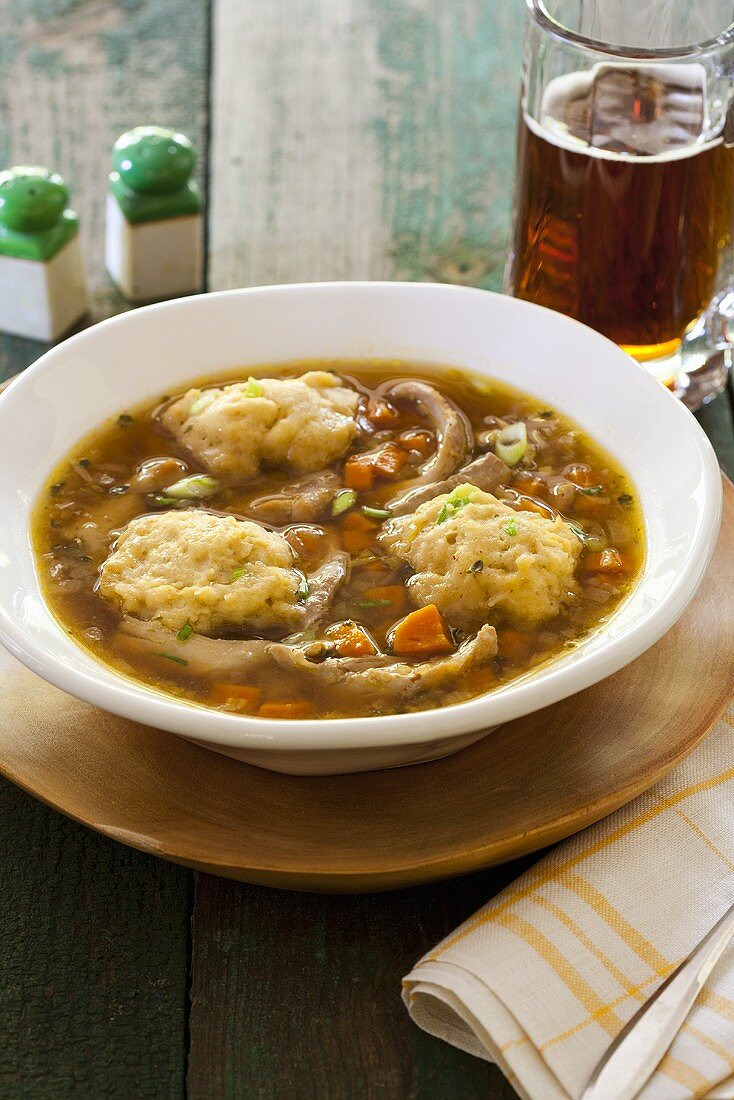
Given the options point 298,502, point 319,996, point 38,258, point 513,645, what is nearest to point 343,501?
point 298,502

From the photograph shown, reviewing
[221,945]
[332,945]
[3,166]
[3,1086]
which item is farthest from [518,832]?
[3,166]

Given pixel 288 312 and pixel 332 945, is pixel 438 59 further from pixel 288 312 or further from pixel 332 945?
pixel 332 945

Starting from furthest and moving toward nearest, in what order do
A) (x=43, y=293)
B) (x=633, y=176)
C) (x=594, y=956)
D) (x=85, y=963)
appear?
(x=43, y=293) < (x=633, y=176) < (x=85, y=963) < (x=594, y=956)

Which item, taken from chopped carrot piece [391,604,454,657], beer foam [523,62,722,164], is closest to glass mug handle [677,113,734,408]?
beer foam [523,62,722,164]

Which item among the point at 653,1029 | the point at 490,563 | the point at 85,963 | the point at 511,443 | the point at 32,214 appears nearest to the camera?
the point at 653,1029

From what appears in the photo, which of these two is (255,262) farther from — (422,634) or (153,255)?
(422,634)

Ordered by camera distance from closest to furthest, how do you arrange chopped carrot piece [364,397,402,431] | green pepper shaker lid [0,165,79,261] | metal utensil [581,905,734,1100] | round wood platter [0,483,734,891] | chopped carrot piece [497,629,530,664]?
metal utensil [581,905,734,1100] < round wood platter [0,483,734,891] < chopped carrot piece [497,629,530,664] < chopped carrot piece [364,397,402,431] < green pepper shaker lid [0,165,79,261]

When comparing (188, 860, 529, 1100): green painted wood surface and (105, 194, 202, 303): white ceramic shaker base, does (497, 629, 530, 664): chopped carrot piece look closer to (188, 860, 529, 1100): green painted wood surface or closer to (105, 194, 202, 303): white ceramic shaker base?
(188, 860, 529, 1100): green painted wood surface
